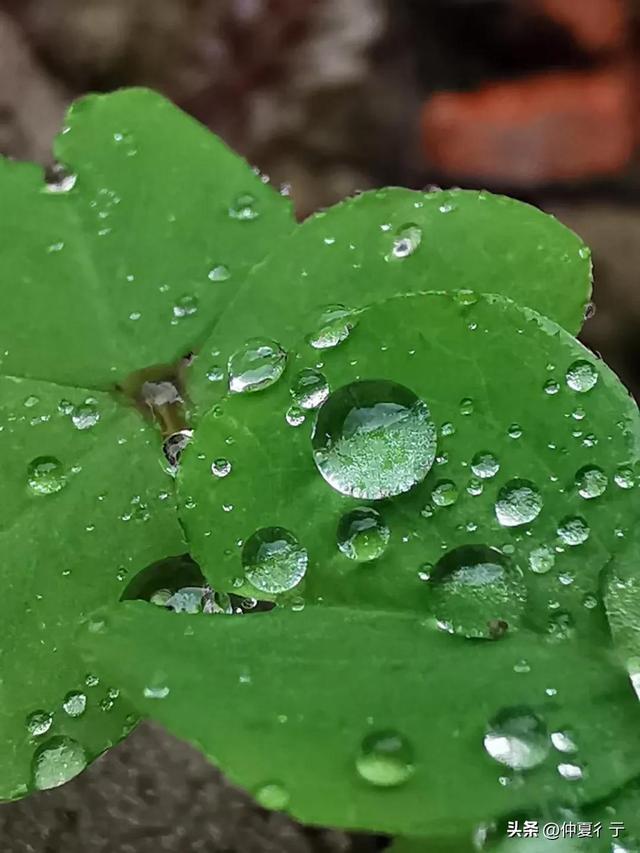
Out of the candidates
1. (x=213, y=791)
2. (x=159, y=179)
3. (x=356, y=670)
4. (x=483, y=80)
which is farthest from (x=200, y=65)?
(x=356, y=670)

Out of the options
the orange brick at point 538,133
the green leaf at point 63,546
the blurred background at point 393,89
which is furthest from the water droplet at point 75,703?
the orange brick at point 538,133

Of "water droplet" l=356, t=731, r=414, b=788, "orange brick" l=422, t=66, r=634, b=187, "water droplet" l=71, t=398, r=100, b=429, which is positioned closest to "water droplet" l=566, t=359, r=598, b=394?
"water droplet" l=356, t=731, r=414, b=788

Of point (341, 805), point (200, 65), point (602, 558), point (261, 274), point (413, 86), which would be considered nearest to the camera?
point (341, 805)

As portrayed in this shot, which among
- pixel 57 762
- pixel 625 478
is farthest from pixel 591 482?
pixel 57 762

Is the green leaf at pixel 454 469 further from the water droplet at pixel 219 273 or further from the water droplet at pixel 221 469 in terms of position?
the water droplet at pixel 219 273

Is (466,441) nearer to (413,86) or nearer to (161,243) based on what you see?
(161,243)

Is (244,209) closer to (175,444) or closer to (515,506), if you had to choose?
(175,444)
